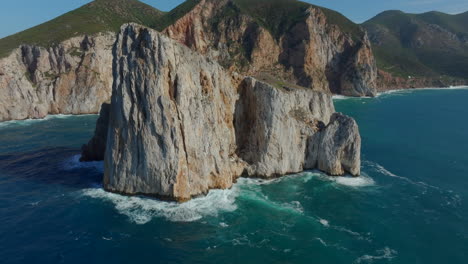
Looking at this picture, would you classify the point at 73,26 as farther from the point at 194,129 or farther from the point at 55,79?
the point at 194,129

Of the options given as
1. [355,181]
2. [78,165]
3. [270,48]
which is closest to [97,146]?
[78,165]

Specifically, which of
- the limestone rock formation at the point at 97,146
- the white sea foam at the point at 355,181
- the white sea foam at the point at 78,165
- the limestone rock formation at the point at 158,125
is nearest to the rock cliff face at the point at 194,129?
the limestone rock formation at the point at 158,125

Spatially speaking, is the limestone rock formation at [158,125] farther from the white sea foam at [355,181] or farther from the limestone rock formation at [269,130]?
the white sea foam at [355,181]

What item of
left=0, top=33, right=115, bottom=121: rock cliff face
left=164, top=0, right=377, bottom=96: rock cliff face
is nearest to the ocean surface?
left=0, top=33, right=115, bottom=121: rock cliff face

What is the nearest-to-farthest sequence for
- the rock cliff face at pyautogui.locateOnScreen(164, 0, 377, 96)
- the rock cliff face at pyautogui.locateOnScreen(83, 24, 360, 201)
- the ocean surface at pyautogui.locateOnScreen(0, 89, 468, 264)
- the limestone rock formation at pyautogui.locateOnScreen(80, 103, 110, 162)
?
the ocean surface at pyautogui.locateOnScreen(0, 89, 468, 264) → the rock cliff face at pyautogui.locateOnScreen(83, 24, 360, 201) → the limestone rock formation at pyautogui.locateOnScreen(80, 103, 110, 162) → the rock cliff face at pyautogui.locateOnScreen(164, 0, 377, 96)

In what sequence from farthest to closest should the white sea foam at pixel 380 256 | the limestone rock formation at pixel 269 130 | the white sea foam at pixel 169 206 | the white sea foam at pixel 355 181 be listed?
the limestone rock formation at pixel 269 130 → the white sea foam at pixel 355 181 → the white sea foam at pixel 169 206 → the white sea foam at pixel 380 256

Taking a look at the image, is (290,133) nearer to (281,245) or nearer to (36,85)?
(281,245)

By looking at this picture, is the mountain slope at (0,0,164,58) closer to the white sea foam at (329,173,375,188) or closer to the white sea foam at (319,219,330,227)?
the white sea foam at (329,173,375,188)
